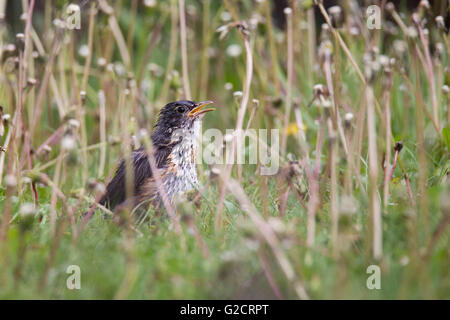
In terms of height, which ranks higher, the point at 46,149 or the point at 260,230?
the point at 46,149

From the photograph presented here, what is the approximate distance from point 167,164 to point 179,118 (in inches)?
21.0

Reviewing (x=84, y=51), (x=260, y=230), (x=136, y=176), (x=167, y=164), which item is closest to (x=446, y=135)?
(x=167, y=164)

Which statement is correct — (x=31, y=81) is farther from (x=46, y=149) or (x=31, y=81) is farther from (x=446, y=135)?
(x=446, y=135)

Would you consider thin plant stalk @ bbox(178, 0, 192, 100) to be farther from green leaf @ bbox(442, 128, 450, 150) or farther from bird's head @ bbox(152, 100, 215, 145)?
green leaf @ bbox(442, 128, 450, 150)

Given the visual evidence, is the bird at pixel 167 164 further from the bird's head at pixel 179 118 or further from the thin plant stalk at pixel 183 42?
the thin plant stalk at pixel 183 42

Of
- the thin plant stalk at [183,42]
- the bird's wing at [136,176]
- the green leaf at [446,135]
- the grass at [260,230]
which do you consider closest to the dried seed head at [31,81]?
the grass at [260,230]

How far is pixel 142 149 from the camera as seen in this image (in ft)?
15.4

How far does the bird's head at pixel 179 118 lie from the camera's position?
4.83m

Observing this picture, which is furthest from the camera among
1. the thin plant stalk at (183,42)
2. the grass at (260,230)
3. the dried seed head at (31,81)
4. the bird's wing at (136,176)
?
the thin plant stalk at (183,42)

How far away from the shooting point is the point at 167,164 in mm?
4469

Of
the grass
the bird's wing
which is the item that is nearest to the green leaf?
the grass

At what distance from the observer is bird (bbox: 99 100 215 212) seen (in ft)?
14.0
